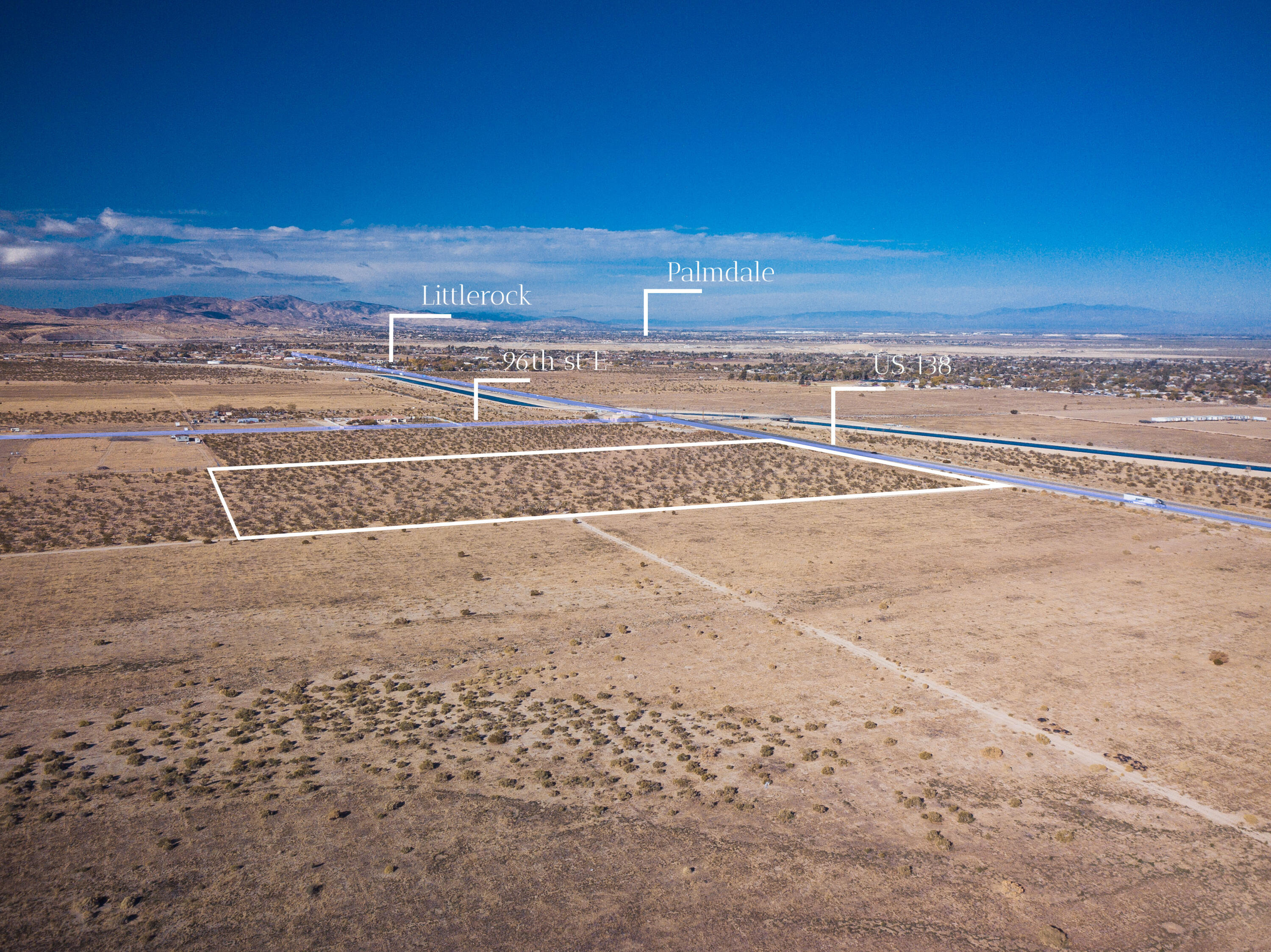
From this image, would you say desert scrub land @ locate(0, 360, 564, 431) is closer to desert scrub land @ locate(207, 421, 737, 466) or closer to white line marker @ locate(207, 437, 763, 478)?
desert scrub land @ locate(207, 421, 737, 466)

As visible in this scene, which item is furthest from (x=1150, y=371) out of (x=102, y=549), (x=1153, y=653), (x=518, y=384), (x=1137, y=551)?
(x=102, y=549)

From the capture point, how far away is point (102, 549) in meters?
21.8

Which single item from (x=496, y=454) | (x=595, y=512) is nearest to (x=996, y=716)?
(x=595, y=512)

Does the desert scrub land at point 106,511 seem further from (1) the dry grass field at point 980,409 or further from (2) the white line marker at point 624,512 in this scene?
(1) the dry grass field at point 980,409

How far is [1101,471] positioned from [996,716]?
2862 cm

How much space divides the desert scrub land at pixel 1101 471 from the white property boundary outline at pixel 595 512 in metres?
3.25

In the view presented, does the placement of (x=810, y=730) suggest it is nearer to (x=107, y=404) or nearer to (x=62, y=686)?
(x=62, y=686)

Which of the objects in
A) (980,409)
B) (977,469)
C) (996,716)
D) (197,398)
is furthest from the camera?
(197,398)

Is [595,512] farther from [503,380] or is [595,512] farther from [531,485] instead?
[503,380]

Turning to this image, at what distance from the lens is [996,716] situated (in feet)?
40.8

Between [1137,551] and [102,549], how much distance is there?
2677 cm

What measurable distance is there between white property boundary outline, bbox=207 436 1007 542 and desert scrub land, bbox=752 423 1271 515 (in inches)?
128

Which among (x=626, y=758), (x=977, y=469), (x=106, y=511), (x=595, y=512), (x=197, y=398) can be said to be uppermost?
(x=197, y=398)

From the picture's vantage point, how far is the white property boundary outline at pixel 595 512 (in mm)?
24875
